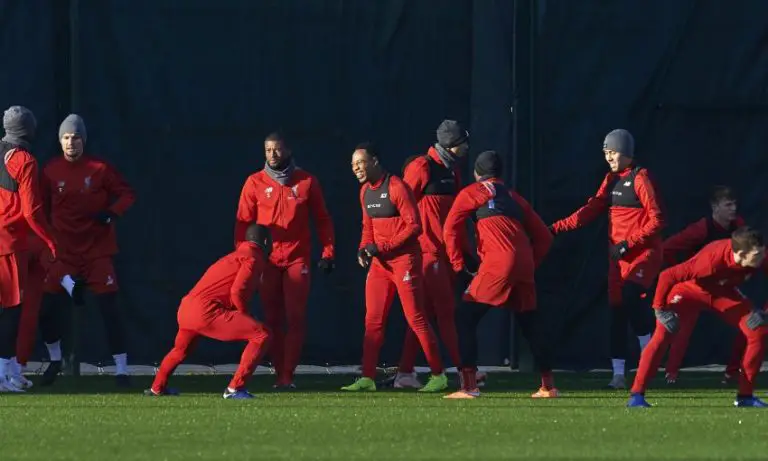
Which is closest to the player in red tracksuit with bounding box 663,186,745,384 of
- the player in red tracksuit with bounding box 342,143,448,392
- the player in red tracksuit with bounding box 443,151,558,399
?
the player in red tracksuit with bounding box 443,151,558,399

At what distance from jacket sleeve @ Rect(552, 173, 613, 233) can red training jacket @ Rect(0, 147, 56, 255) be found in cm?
→ 399

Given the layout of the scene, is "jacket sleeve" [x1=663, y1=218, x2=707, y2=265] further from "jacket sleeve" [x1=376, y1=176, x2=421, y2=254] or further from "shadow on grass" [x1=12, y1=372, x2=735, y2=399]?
"jacket sleeve" [x1=376, y1=176, x2=421, y2=254]

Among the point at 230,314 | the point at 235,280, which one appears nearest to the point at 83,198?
the point at 235,280

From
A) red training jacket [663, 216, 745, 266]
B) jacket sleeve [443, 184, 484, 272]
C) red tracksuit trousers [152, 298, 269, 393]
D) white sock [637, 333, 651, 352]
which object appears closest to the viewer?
red tracksuit trousers [152, 298, 269, 393]

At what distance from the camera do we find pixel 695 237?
13648mm

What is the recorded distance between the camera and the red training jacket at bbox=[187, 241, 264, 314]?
38.0ft

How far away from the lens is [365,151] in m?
12.7

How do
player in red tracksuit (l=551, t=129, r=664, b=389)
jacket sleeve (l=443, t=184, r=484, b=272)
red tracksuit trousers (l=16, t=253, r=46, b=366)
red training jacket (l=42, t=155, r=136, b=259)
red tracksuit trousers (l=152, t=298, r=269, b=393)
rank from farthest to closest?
1. red training jacket (l=42, t=155, r=136, b=259)
2. player in red tracksuit (l=551, t=129, r=664, b=389)
3. red tracksuit trousers (l=16, t=253, r=46, b=366)
4. jacket sleeve (l=443, t=184, r=484, b=272)
5. red tracksuit trousers (l=152, t=298, r=269, b=393)

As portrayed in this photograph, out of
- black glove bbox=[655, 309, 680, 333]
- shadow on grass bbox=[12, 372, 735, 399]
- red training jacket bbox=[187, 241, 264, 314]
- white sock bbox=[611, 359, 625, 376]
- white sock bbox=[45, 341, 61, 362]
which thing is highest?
red training jacket bbox=[187, 241, 264, 314]

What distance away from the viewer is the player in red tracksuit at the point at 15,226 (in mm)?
12352

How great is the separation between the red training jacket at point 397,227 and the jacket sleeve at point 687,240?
2.30m

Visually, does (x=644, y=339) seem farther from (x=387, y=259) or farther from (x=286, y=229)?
(x=286, y=229)

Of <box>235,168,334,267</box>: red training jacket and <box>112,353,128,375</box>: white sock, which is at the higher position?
<box>235,168,334,267</box>: red training jacket

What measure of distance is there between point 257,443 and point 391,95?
20.1ft
